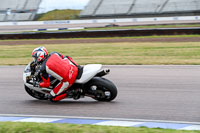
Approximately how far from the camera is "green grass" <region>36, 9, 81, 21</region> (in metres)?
44.1

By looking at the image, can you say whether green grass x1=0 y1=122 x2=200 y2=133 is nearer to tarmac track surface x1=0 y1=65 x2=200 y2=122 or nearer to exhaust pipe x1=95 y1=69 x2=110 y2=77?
tarmac track surface x1=0 y1=65 x2=200 y2=122

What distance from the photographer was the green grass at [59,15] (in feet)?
145

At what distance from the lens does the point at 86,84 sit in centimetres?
675

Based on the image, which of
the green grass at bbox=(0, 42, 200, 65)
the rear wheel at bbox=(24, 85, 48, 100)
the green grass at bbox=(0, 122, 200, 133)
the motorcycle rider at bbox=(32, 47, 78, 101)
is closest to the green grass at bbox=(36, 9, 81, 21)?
the green grass at bbox=(0, 42, 200, 65)

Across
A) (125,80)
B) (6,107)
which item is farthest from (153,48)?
(6,107)

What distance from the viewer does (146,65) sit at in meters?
11.7

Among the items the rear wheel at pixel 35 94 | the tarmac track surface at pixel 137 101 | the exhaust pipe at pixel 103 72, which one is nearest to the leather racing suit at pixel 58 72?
the tarmac track surface at pixel 137 101

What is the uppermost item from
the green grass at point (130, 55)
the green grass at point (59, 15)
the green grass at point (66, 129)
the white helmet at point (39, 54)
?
the green grass at point (59, 15)

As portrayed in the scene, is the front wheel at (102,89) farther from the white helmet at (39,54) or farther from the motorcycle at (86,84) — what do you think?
the white helmet at (39,54)

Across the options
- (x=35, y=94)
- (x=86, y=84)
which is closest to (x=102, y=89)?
(x=86, y=84)

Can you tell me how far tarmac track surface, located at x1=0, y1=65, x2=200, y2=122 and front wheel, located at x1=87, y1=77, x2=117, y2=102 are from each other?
5.6 inches

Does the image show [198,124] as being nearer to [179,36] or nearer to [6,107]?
[6,107]

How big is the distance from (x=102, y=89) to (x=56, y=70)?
3.43 feet

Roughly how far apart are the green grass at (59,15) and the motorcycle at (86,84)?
3721 centimetres
